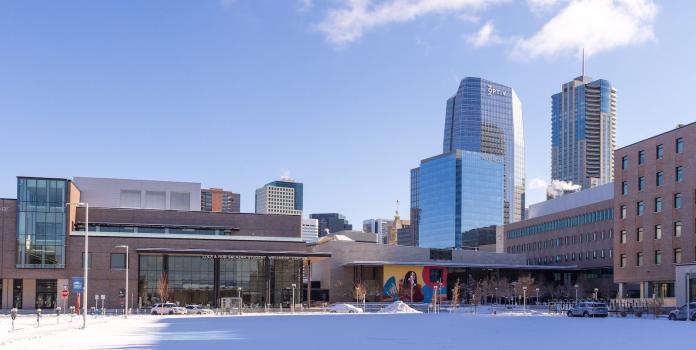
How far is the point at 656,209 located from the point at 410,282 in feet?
141

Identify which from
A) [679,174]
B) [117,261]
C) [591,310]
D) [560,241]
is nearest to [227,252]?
[117,261]

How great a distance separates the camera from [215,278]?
108 m

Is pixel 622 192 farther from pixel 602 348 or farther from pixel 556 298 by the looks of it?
pixel 602 348

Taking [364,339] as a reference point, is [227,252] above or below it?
above

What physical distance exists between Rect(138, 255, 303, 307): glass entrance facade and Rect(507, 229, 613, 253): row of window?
2286 inches

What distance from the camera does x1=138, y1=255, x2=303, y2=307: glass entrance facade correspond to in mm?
106688

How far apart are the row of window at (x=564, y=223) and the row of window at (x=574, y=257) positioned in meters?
5.41

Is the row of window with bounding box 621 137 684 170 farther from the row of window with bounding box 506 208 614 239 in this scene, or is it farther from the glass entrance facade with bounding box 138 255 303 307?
the glass entrance facade with bounding box 138 255 303 307

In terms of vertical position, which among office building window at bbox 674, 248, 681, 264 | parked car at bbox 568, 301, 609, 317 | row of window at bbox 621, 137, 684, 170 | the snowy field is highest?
row of window at bbox 621, 137, 684, 170

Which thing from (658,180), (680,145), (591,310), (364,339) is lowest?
(591,310)

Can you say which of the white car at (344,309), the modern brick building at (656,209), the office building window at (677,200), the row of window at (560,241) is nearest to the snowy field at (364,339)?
the modern brick building at (656,209)

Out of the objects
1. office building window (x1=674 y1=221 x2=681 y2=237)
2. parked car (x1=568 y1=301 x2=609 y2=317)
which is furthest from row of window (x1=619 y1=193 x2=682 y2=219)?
parked car (x1=568 y1=301 x2=609 y2=317)

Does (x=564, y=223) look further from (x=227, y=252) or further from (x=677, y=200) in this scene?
(x=227, y=252)

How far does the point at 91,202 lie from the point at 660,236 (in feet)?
263
